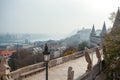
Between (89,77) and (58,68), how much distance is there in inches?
183

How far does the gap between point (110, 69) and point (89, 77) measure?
114 inches

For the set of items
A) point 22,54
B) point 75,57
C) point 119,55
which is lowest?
point 22,54

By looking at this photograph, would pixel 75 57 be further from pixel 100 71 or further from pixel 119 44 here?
pixel 119 44

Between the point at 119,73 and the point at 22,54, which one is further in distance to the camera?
the point at 22,54

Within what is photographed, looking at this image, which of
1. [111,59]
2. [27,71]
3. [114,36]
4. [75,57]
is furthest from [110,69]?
[75,57]

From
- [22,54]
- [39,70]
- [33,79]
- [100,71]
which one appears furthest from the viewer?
[22,54]

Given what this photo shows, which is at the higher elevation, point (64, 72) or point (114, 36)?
point (114, 36)

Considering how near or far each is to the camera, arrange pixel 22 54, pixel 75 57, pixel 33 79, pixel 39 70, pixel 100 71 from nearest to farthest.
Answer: pixel 33 79 → pixel 39 70 → pixel 100 71 → pixel 75 57 → pixel 22 54

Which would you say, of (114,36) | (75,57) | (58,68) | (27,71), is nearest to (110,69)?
(114,36)

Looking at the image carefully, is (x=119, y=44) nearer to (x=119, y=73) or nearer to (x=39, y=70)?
(x=119, y=73)

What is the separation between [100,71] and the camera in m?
20.5

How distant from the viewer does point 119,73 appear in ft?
63.2

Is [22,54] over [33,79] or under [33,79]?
under

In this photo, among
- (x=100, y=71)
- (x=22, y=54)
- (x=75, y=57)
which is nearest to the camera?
(x=100, y=71)
